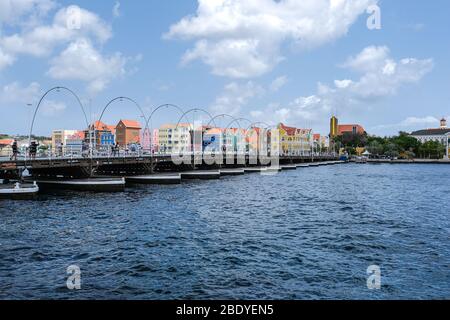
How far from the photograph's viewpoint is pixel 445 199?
188ft

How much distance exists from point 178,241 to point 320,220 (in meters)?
14.9

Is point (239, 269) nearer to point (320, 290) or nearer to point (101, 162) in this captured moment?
point (320, 290)

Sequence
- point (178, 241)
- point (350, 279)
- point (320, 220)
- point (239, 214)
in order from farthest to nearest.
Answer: point (239, 214), point (320, 220), point (178, 241), point (350, 279)

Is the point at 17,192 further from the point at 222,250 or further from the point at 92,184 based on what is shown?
the point at 222,250

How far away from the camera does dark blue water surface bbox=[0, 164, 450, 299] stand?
1866 cm

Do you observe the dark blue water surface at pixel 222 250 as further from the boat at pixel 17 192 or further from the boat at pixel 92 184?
the boat at pixel 92 184

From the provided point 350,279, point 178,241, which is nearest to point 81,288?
point 178,241

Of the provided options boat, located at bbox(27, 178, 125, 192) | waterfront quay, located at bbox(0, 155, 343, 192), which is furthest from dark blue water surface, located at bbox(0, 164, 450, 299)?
boat, located at bbox(27, 178, 125, 192)

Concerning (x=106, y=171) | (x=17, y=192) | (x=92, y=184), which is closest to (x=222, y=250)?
(x=17, y=192)

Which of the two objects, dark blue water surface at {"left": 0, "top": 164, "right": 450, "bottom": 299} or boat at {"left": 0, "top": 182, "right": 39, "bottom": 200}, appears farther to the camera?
boat at {"left": 0, "top": 182, "right": 39, "bottom": 200}

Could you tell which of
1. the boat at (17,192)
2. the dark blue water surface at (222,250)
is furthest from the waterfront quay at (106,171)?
the dark blue water surface at (222,250)

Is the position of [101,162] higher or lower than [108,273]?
higher

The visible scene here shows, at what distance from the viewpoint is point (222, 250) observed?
2566cm

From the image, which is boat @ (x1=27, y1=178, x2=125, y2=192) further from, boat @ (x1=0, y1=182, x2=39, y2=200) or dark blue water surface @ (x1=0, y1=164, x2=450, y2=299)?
→ dark blue water surface @ (x1=0, y1=164, x2=450, y2=299)
